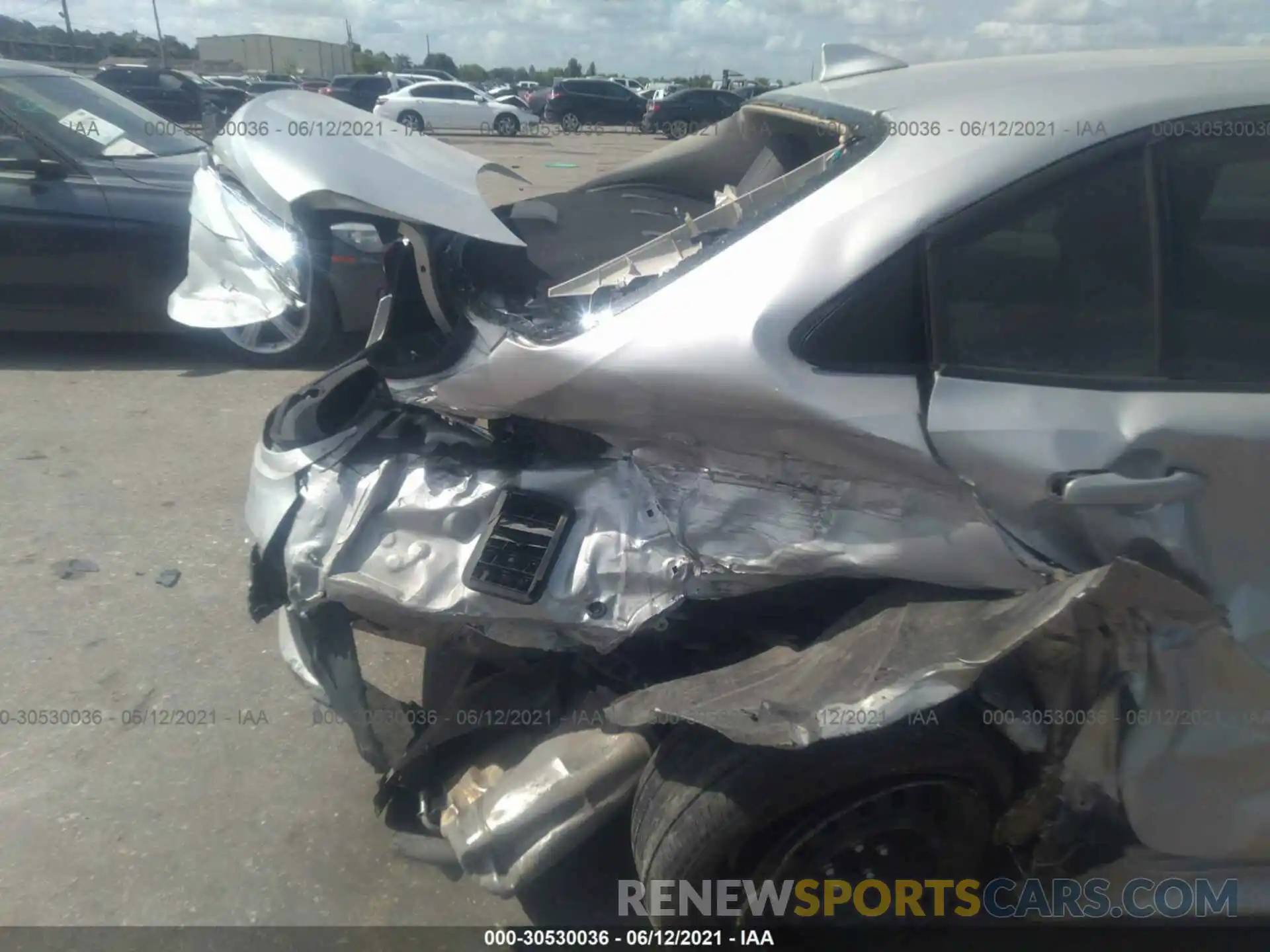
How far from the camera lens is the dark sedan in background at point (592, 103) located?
3008cm

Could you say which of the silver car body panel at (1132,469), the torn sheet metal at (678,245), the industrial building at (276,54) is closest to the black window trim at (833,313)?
the silver car body panel at (1132,469)

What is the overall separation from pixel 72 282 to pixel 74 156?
77 cm

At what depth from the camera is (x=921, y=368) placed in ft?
6.05

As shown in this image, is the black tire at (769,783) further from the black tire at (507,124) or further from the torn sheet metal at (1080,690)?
the black tire at (507,124)

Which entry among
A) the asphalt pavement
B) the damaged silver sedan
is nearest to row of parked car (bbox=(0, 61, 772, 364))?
the asphalt pavement

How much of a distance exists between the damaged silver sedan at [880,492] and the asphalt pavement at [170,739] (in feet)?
1.56

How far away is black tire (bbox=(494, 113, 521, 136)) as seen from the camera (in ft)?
91.6

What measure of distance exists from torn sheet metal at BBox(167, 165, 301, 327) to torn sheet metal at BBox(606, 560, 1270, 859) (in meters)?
1.26

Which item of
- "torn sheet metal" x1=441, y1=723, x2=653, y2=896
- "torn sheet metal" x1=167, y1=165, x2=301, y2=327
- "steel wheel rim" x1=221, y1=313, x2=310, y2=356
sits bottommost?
"torn sheet metal" x1=441, y1=723, x2=653, y2=896

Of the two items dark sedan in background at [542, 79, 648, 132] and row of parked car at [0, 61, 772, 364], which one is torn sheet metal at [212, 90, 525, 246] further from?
dark sedan in background at [542, 79, 648, 132]

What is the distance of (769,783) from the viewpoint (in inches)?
73.3

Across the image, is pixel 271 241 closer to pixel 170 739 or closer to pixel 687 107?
pixel 170 739

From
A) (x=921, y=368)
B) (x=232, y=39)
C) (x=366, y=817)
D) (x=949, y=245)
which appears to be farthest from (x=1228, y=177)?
(x=232, y=39)

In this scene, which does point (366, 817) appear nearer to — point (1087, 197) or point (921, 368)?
point (921, 368)
